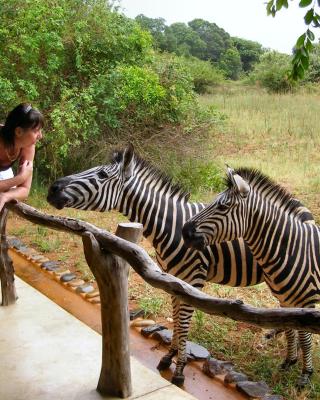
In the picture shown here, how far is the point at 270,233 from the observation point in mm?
3061

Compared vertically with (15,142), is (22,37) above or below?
above

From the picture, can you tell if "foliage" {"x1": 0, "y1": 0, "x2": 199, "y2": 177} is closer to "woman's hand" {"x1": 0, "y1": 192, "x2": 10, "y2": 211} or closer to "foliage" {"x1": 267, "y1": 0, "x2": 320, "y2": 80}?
"woman's hand" {"x1": 0, "y1": 192, "x2": 10, "y2": 211}

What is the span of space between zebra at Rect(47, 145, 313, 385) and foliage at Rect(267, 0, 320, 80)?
1.33 metres

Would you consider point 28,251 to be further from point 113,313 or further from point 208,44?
point 208,44

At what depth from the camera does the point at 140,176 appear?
133 inches

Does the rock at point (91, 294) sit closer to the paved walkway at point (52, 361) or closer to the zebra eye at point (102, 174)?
the paved walkway at point (52, 361)

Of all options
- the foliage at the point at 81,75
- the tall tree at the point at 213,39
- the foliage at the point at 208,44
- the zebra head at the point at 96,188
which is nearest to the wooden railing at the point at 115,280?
the zebra head at the point at 96,188

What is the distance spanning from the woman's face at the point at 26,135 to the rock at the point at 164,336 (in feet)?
5.82

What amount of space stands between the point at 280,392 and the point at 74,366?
4.40 feet

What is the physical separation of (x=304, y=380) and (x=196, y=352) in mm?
760

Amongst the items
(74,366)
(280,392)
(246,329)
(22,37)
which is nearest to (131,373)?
(74,366)

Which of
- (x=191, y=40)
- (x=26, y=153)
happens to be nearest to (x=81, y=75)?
(x=26, y=153)

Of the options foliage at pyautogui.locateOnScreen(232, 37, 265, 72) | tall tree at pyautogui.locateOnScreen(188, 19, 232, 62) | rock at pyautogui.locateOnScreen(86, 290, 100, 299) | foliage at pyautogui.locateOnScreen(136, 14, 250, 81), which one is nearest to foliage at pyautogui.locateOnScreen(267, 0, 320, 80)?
rock at pyautogui.locateOnScreen(86, 290, 100, 299)

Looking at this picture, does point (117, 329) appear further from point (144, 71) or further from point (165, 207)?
point (144, 71)
